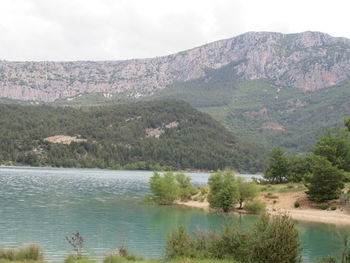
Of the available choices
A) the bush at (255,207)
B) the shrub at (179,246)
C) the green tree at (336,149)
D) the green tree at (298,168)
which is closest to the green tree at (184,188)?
the bush at (255,207)

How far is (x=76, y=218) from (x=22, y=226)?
28.0ft

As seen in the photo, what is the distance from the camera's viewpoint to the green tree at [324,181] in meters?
62.1

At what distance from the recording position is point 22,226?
4234 cm

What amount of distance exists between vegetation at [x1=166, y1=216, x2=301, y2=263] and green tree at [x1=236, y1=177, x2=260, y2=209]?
40.4 metres

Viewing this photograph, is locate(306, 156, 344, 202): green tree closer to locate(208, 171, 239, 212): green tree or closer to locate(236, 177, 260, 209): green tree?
locate(236, 177, 260, 209): green tree

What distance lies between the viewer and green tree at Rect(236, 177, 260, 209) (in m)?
63.8

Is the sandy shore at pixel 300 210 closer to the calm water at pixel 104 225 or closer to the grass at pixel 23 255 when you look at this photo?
the calm water at pixel 104 225

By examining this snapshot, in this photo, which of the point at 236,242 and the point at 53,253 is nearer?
the point at 236,242

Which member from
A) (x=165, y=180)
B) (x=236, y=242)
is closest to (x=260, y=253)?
(x=236, y=242)

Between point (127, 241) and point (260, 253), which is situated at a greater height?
point (260, 253)

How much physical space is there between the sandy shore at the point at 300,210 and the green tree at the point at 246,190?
11.1 feet

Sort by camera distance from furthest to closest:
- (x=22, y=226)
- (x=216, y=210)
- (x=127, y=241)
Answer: (x=216, y=210) < (x=22, y=226) < (x=127, y=241)

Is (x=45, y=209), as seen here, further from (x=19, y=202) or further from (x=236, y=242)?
(x=236, y=242)

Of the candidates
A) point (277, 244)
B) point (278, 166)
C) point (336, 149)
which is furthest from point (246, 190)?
point (277, 244)
